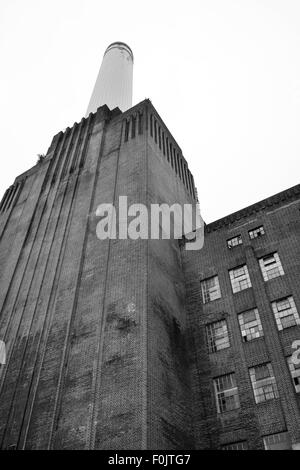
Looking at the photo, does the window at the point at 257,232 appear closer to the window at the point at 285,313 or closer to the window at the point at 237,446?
the window at the point at 285,313

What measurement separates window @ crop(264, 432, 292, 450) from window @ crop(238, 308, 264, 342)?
193 inches

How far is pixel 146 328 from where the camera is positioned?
21094 mm

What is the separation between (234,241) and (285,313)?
656 centimetres

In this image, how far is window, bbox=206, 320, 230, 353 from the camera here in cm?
2327

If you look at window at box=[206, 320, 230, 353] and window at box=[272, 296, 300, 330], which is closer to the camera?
window at box=[272, 296, 300, 330]

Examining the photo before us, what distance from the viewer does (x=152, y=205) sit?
94.2 ft

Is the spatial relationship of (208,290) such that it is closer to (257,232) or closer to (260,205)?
(257,232)

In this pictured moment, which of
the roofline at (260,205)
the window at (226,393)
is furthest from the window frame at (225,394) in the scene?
the roofline at (260,205)

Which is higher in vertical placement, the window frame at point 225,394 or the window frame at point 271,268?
the window frame at point 271,268

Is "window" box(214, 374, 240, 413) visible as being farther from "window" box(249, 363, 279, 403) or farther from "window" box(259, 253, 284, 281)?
"window" box(259, 253, 284, 281)

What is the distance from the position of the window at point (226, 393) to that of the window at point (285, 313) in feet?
11.9

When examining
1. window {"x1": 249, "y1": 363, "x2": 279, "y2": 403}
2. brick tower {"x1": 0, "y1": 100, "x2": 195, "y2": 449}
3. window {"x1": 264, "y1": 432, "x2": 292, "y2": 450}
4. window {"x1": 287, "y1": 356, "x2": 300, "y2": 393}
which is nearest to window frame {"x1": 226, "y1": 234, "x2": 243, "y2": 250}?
brick tower {"x1": 0, "y1": 100, "x2": 195, "y2": 449}

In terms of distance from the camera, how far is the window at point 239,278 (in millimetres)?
25109
